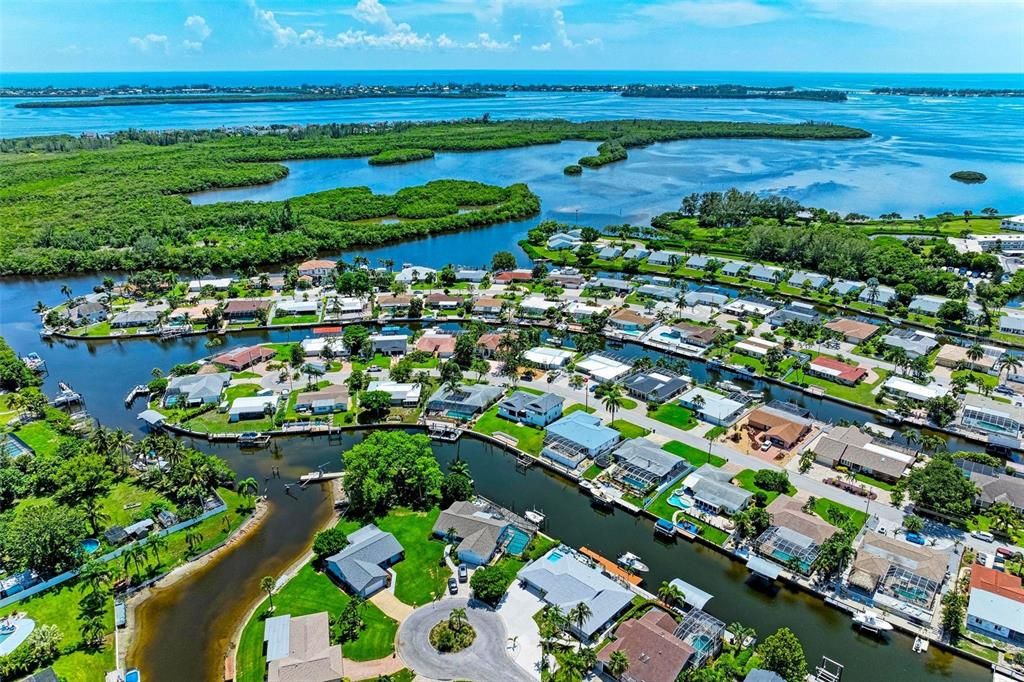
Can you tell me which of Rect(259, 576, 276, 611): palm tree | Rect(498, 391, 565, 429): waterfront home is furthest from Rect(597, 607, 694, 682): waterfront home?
Rect(498, 391, 565, 429): waterfront home

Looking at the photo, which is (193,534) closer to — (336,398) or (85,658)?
(85,658)

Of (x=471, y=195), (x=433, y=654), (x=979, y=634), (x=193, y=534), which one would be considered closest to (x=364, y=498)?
(x=193, y=534)

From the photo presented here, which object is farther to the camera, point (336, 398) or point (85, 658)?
point (336, 398)

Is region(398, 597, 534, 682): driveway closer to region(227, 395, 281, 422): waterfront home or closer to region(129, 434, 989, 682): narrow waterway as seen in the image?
region(129, 434, 989, 682): narrow waterway

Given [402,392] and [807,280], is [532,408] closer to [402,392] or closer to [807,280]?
[402,392]

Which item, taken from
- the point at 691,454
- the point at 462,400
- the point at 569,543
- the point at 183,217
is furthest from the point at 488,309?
the point at 183,217
